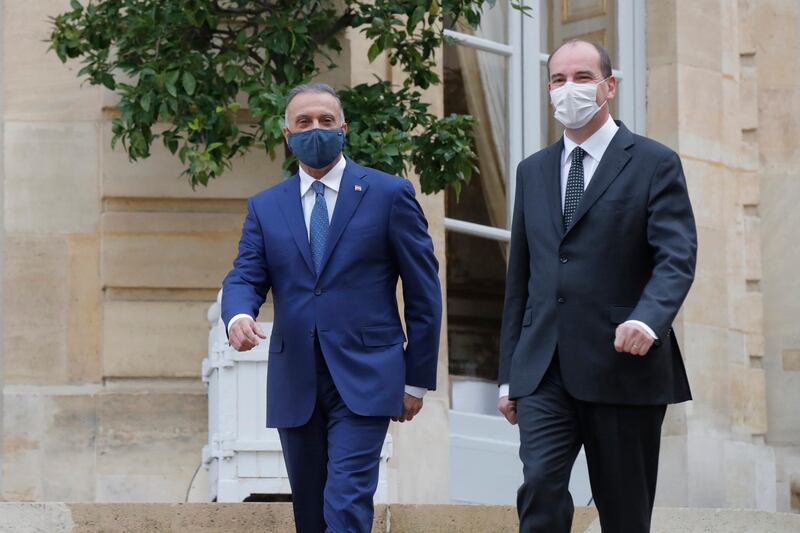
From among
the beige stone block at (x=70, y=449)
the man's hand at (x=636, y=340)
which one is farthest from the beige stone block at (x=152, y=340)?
the man's hand at (x=636, y=340)

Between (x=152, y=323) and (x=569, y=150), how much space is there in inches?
152

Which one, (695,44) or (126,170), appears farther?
(695,44)

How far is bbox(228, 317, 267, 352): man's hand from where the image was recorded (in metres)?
5.38

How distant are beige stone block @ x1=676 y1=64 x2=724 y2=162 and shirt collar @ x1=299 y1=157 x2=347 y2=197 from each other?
16.6 ft

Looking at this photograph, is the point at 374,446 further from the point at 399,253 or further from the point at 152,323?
the point at 152,323

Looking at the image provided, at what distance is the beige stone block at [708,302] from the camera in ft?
34.6

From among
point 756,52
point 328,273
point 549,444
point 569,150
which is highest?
point 756,52

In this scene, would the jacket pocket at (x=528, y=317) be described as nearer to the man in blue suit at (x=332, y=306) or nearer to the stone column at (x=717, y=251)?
the man in blue suit at (x=332, y=306)

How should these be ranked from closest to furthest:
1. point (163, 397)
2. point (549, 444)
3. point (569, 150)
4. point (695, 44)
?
point (549, 444) → point (569, 150) → point (163, 397) → point (695, 44)

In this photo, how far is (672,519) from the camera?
7117 millimetres

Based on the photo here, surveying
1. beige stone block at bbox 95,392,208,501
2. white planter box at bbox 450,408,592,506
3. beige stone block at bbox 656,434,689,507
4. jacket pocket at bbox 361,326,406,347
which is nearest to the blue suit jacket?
jacket pocket at bbox 361,326,406,347

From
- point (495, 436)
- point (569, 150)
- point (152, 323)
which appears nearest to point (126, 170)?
point (152, 323)

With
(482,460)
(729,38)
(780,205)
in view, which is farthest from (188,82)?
(780,205)

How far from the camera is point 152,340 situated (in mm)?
8891
